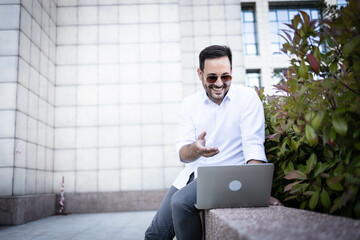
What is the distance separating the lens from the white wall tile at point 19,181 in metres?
5.80

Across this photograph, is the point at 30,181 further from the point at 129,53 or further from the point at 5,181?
the point at 129,53

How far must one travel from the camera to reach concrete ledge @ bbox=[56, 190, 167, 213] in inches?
308

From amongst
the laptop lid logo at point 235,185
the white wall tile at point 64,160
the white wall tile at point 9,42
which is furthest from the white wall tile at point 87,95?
the laptop lid logo at point 235,185

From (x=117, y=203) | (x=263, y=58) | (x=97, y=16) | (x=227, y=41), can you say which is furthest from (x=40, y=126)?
(x=263, y=58)

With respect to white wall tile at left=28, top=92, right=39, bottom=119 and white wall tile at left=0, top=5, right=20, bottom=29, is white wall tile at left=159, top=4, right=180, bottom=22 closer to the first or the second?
white wall tile at left=0, top=5, right=20, bottom=29

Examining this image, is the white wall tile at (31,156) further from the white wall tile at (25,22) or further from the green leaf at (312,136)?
the green leaf at (312,136)

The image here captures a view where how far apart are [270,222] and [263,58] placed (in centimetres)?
1533

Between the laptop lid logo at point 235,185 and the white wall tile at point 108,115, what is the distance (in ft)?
22.9

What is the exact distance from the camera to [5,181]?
18.5 ft

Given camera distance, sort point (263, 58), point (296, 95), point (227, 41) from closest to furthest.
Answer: point (296, 95), point (227, 41), point (263, 58)

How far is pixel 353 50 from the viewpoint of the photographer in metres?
1.29

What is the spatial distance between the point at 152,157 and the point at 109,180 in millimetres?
1244

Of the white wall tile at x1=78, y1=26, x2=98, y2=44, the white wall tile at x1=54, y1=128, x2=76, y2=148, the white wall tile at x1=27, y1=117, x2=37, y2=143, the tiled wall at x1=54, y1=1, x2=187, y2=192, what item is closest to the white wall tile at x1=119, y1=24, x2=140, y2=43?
the tiled wall at x1=54, y1=1, x2=187, y2=192

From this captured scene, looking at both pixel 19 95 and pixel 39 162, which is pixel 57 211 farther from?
pixel 19 95
